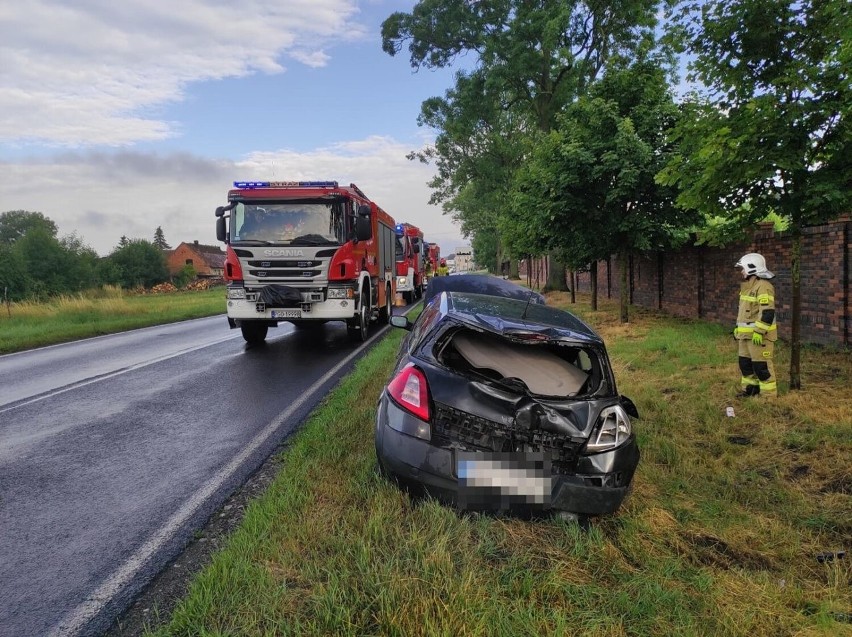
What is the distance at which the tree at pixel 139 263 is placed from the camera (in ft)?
240

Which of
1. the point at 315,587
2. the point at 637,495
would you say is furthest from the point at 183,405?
the point at 637,495

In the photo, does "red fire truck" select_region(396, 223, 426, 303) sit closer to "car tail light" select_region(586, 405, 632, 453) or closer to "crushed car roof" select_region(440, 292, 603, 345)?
"crushed car roof" select_region(440, 292, 603, 345)

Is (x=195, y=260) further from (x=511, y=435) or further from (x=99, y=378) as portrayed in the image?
(x=511, y=435)

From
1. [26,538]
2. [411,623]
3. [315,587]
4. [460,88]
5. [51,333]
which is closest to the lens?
[411,623]

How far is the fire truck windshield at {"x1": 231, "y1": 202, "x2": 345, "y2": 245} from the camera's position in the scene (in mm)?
10406

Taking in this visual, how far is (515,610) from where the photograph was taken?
7.83ft

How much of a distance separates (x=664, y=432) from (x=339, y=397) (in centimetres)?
351

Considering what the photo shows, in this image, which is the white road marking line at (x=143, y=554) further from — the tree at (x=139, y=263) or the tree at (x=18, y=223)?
the tree at (x=18, y=223)

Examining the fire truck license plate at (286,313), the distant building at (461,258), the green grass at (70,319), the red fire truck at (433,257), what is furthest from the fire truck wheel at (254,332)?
the distant building at (461,258)

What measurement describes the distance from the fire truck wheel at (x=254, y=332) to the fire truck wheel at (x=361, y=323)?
1.78 metres

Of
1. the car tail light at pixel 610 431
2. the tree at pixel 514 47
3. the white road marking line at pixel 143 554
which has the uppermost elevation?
the tree at pixel 514 47

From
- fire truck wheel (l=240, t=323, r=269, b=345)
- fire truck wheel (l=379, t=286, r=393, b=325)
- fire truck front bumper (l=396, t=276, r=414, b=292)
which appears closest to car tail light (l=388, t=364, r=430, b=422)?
fire truck wheel (l=240, t=323, r=269, b=345)

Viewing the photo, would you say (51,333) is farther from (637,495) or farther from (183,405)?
(637,495)

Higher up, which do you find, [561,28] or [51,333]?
[561,28]
